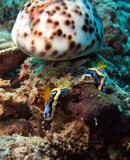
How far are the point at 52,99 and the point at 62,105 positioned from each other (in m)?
0.16

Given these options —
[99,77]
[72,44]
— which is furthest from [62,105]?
[72,44]

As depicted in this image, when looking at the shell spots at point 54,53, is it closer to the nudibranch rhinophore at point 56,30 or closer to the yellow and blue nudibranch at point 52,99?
the nudibranch rhinophore at point 56,30

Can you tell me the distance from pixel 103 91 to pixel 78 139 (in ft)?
2.20

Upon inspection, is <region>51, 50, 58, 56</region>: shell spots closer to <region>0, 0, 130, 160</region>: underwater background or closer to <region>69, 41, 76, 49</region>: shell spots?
<region>0, 0, 130, 160</region>: underwater background

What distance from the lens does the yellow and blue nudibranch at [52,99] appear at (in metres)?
3.20

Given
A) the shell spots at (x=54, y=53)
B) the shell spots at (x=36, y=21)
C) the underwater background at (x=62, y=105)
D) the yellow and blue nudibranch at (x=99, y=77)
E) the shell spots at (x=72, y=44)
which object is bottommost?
the underwater background at (x=62, y=105)

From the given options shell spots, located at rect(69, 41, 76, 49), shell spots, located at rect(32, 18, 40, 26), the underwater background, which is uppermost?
shell spots, located at rect(32, 18, 40, 26)

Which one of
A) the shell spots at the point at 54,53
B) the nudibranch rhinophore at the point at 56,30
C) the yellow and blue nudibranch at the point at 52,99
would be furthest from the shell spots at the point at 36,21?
the yellow and blue nudibranch at the point at 52,99

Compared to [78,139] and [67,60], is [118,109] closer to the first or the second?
[78,139]

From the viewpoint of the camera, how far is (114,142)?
311 cm

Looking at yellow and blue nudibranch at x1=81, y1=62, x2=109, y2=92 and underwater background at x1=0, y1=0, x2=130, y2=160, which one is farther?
yellow and blue nudibranch at x1=81, y1=62, x2=109, y2=92

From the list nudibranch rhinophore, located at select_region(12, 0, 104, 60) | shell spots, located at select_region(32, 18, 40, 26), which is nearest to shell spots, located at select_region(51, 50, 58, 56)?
nudibranch rhinophore, located at select_region(12, 0, 104, 60)

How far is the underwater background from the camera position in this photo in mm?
2898

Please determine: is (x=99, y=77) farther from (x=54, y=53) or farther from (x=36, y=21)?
(x=36, y=21)
